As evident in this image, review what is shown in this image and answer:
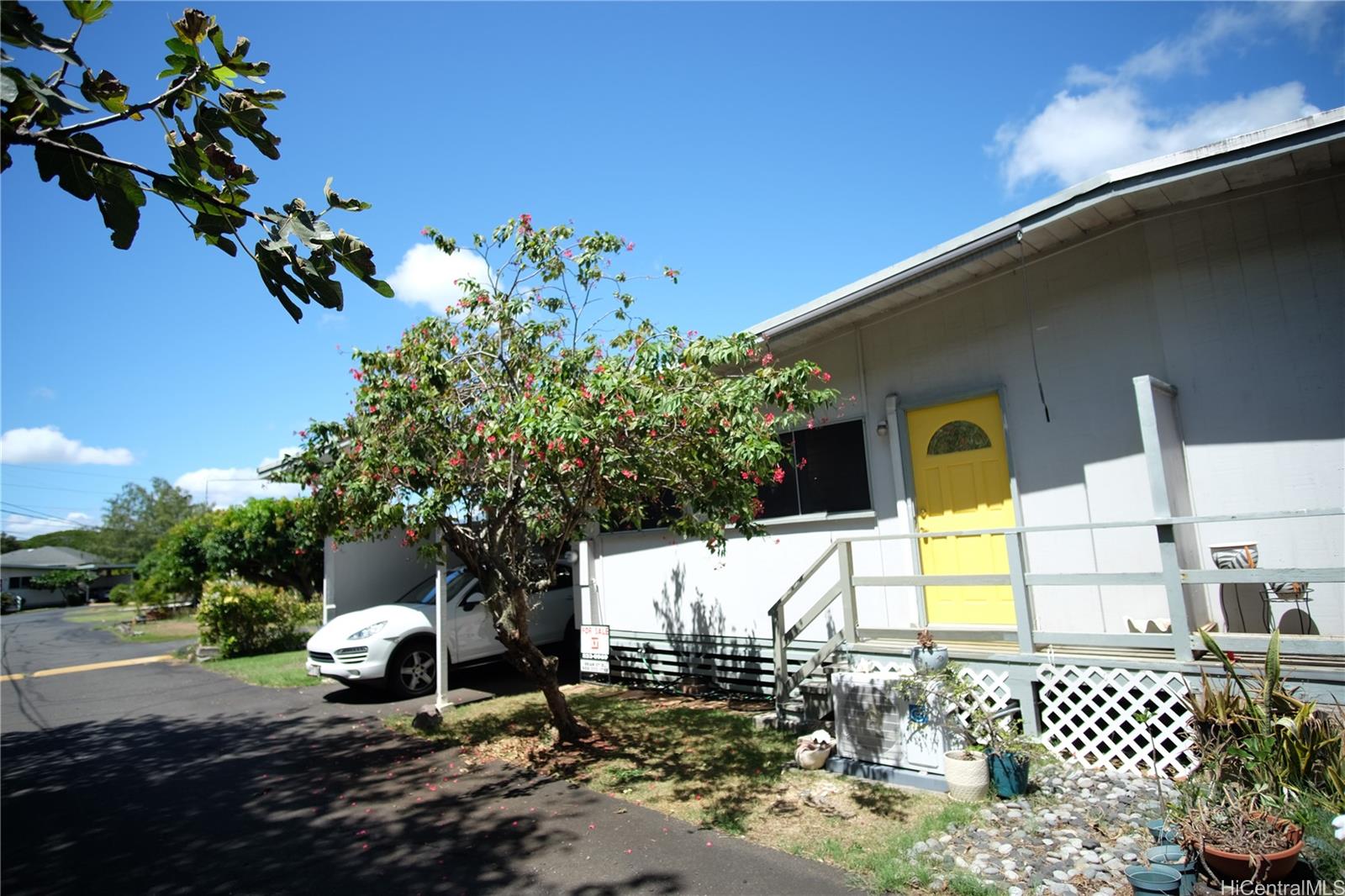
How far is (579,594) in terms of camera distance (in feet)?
35.8

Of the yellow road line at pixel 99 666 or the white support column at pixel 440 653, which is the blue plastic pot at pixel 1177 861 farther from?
the yellow road line at pixel 99 666

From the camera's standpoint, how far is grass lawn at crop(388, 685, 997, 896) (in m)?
4.43

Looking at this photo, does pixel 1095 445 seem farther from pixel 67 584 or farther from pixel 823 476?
pixel 67 584

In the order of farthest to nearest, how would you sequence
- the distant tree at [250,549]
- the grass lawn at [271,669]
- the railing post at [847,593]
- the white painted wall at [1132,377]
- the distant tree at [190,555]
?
the distant tree at [190,555]
the distant tree at [250,549]
the grass lawn at [271,669]
the railing post at [847,593]
the white painted wall at [1132,377]

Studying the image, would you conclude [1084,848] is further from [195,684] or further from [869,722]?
[195,684]

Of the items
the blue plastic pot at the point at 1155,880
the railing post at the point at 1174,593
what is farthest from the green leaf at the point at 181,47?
the railing post at the point at 1174,593

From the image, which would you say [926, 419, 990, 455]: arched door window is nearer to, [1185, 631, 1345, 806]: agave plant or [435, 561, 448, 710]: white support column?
[1185, 631, 1345, 806]: agave plant

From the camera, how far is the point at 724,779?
5848 millimetres

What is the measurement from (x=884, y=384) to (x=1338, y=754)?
4.65m

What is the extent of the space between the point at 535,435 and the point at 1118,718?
4.79 meters

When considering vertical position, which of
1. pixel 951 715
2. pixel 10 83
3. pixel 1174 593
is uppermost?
pixel 10 83

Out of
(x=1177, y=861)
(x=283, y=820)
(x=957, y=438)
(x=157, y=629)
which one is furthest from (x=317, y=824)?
(x=157, y=629)

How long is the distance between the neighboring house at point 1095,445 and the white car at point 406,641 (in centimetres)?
449

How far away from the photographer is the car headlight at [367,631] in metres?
9.80
